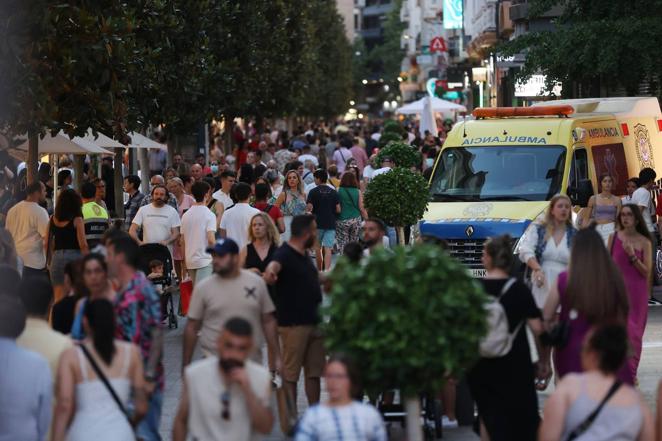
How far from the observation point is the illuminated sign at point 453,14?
262 ft

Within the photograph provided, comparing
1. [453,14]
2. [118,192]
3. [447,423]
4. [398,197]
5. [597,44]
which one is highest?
[453,14]

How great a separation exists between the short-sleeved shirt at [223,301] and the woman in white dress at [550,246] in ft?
10.4

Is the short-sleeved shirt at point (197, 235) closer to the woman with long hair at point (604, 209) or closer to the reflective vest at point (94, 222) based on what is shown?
the reflective vest at point (94, 222)

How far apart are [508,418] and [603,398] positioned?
6.44 feet

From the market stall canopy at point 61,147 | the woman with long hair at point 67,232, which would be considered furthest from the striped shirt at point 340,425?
the market stall canopy at point 61,147

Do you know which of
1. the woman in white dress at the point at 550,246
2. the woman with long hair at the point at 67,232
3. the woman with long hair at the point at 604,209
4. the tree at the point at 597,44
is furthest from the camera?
the tree at the point at 597,44

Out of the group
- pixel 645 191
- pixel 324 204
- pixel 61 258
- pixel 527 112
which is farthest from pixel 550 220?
pixel 324 204

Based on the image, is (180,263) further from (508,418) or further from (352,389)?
(352,389)

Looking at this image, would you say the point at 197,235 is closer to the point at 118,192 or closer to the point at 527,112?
the point at 527,112

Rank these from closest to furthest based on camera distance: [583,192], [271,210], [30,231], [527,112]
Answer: [30,231] < [583,192] < [271,210] < [527,112]

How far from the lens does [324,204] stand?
22.5m

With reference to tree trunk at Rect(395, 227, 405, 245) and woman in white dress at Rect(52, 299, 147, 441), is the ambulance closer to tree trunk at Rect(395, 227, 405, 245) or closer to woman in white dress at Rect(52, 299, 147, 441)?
tree trunk at Rect(395, 227, 405, 245)

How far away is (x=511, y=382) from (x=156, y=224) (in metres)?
8.66

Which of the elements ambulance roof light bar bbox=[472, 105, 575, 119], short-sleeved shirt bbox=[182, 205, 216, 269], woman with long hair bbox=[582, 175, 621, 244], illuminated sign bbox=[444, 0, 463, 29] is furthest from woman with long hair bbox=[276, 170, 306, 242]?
illuminated sign bbox=[444, 0, 463, 29]
